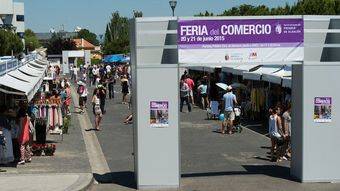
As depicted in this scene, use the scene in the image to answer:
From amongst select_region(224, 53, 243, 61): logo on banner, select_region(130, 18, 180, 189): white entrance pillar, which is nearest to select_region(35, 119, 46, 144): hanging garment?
select_region(130, 18, 180, 189): white entrance pillar

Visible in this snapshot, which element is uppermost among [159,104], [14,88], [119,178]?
[14,88]

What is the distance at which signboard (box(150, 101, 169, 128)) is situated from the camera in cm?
1263

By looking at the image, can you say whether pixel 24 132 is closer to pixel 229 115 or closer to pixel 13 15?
pixel 229 115

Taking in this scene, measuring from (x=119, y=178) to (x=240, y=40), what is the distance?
4.28m

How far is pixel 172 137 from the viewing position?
41.7ft

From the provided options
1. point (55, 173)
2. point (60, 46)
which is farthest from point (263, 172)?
point (60, 46)

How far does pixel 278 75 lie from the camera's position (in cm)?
2220

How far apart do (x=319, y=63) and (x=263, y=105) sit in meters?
12.2

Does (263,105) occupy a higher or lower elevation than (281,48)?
lower

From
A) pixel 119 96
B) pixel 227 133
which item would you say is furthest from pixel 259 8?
pixel 227 133

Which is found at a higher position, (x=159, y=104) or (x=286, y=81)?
(x=286, y=81)

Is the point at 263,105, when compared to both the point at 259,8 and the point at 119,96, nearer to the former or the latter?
the point at 119,96

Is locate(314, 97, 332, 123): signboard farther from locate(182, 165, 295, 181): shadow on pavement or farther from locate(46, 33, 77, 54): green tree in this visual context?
locate(46, 33, 77, 54): green tree

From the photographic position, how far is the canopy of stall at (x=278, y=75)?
21.7 m
